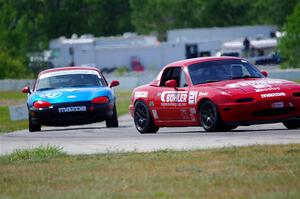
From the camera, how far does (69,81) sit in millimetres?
25531

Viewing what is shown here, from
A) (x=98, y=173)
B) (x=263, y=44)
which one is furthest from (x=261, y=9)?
(x=98, y=173)

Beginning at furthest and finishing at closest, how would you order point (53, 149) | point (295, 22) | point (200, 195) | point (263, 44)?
point (263, 44) < point (295, 22) < point (53, 149) < point (200, 195)

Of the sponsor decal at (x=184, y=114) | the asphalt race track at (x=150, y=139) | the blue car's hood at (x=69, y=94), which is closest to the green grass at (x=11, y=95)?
the blue car's hood at (x=69, y=94)

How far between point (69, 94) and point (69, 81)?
1191 mm

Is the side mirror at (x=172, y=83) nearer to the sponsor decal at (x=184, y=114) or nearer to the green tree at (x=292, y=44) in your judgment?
the sponsor decal at (x=184, y=114)

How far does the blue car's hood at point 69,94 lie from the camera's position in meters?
24.2

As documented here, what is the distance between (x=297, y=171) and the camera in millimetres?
12820

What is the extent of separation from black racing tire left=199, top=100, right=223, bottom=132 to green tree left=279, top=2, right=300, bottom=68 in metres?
45.7

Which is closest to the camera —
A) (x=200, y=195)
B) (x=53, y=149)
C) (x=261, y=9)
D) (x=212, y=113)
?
(x=200, y=195)

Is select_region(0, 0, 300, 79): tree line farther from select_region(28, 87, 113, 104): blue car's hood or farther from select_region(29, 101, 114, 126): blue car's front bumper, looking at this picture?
select_region(29, 101, 114, 126): blue car's front bumper

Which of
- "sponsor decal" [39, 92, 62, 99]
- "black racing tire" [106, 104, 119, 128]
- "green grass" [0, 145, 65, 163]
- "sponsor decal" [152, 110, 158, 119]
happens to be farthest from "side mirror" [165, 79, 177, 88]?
"black racing tire" [106, 104, 119, 128]

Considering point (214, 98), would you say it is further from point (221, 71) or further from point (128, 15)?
point (128, 15)

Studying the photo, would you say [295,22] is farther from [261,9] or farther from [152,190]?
[152,190]

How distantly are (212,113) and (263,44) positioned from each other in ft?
202
